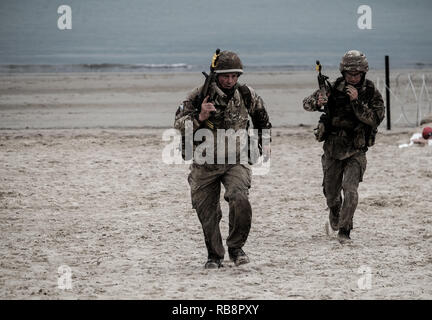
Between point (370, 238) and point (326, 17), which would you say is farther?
point (326, 17)

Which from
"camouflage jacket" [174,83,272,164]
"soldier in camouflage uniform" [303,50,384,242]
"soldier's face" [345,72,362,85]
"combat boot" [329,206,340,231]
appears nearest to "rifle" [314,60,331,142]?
"soldier in camouflage uniform" [303,50,384,242]

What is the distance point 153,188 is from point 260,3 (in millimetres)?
62303

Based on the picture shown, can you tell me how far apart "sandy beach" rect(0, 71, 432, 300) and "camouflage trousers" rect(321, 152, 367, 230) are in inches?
11.3

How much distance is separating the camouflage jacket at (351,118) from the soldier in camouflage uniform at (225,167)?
3.28 feet

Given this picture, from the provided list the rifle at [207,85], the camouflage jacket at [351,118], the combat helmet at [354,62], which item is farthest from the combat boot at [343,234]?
the rifle at [207,85]

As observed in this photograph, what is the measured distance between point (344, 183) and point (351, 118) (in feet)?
2.04

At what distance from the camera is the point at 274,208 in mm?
9352

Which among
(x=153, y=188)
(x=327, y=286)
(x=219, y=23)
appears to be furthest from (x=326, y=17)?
(x=327, y=286)

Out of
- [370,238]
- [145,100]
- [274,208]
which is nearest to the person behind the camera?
[370,238]

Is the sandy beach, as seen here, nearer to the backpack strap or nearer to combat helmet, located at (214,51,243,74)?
the backpack strap

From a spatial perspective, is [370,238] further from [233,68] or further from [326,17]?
[326,17]

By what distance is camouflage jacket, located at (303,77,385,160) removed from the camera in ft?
24.8

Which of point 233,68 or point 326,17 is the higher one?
point 326,17

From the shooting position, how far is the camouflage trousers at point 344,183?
25.2 feet
